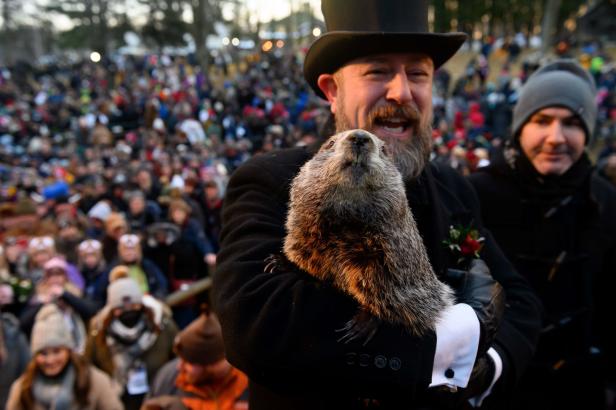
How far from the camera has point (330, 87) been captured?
6.56ft

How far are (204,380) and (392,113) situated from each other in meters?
2.48

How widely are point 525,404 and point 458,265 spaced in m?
1.71

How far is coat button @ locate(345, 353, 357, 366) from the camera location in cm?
134

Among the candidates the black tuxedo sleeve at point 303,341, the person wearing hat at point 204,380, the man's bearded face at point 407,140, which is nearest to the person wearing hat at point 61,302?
the person wearing hat at point 204,380

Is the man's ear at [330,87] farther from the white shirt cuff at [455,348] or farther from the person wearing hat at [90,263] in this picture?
the person wearing hat at [90,263]

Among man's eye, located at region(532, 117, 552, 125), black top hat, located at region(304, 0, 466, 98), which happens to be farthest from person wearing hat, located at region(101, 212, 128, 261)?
black top hat, located at region(304, 0, 466, 98)

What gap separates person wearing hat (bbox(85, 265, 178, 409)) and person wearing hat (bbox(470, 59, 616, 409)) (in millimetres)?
3144

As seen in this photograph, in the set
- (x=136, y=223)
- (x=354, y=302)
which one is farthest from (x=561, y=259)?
(x=136, y=223)

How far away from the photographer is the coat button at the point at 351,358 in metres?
1.34

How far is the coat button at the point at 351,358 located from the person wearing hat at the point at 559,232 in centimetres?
202

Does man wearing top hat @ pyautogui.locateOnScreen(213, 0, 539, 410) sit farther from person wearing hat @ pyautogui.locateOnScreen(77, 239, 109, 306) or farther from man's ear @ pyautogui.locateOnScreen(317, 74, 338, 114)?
person wearing hat @ pyautogui.locateOnScreen(77, 239, 109, 306)

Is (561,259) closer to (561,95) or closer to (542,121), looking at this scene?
(542,121)

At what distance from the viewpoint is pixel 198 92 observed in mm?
25625

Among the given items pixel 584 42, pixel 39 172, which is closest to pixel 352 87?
pixel 39 172
